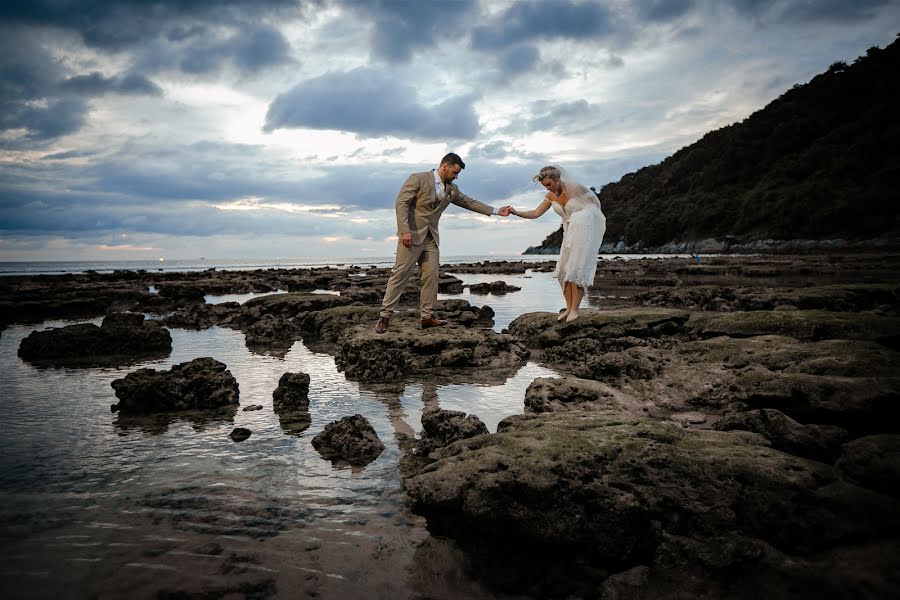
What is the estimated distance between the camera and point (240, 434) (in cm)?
490

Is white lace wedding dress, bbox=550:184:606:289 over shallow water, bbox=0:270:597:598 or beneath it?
over

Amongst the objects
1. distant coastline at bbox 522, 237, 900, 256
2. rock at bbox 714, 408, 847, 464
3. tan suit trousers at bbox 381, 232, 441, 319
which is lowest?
rock at bbox 714, 408, 847, 464

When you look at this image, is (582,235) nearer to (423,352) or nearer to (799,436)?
(423,352)

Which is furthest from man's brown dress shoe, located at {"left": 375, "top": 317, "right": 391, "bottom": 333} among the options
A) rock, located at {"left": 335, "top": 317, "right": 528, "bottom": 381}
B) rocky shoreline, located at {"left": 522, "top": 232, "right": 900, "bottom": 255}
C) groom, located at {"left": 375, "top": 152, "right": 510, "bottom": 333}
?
rocky shoreline, located at {"left": 522, "top": 232, "right": 900, "bottom": 255}

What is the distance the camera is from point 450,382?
7152mm

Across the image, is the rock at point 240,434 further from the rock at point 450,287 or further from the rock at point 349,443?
the rock at point 450,287

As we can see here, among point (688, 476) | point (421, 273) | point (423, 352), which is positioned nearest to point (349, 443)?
point (688, 476)

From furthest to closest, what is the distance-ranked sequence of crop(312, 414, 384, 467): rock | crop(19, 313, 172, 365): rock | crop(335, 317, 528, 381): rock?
crop(19, 313, 172, 365): rock, crop(335, 317, 528, 381): rock, crop(312, 414, 384, 467): rock

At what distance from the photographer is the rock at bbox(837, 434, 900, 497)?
2.77 metres

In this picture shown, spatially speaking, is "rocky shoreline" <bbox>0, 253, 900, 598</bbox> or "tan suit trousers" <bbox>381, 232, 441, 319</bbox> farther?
"tan suit trousers" <bbox>381, 232, 441, 319</bbox>

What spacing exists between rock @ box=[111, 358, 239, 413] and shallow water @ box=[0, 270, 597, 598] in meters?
0.34

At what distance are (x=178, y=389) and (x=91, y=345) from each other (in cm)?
527

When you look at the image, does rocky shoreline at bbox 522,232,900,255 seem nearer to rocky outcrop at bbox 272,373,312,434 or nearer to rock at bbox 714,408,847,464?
rock at bbox 714,408,847,464

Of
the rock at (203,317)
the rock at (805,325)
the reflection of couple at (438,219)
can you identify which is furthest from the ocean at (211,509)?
the rock at (203,317)
